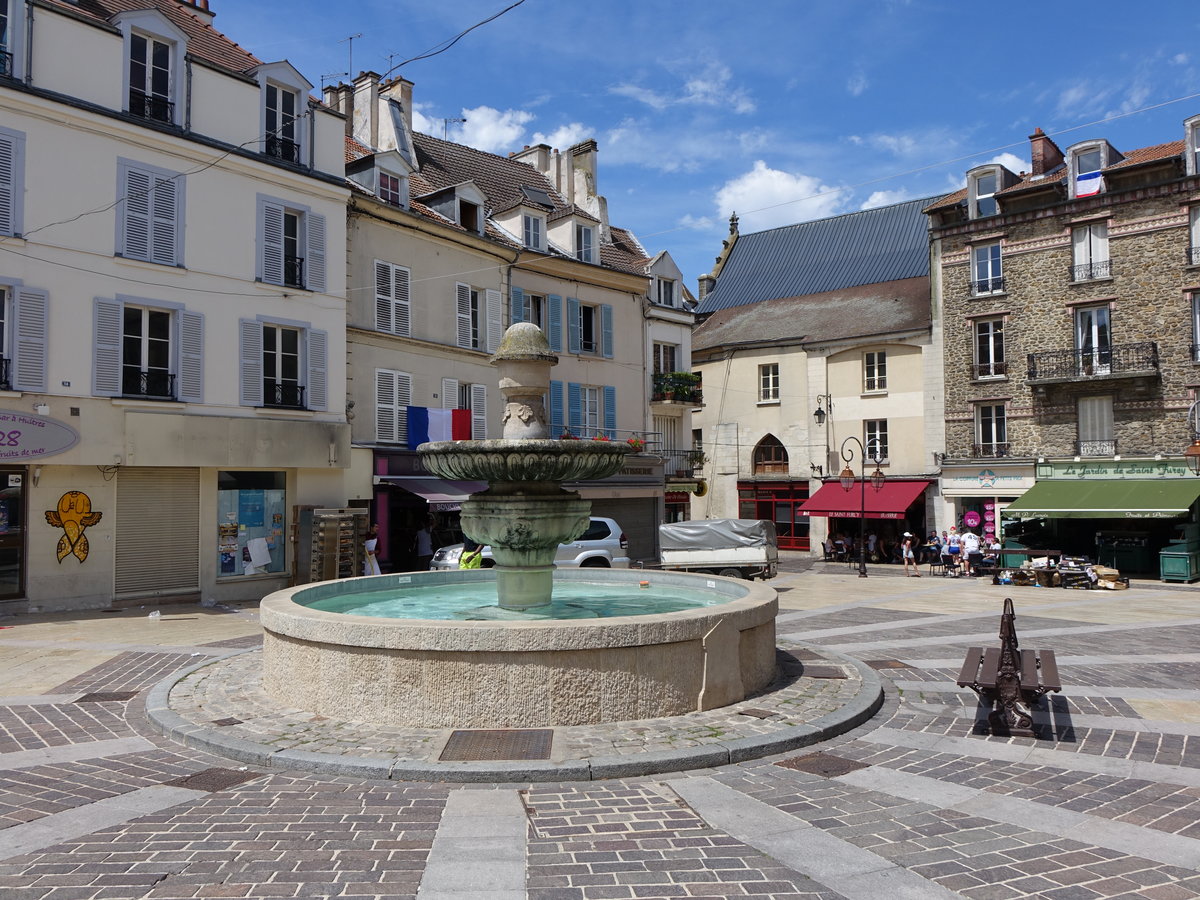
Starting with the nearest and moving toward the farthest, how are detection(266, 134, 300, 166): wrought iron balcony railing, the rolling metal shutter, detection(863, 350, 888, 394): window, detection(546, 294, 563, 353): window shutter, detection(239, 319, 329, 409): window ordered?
1. the rolling metal shutter
2. detection(239, 319, 329, 409): window
3. detection(266, 134, 300, 166): wrought iron balcony railing
4. detection(546, 294, 563, 353): window shutter
5. detection(863, 350, 888, 394): window

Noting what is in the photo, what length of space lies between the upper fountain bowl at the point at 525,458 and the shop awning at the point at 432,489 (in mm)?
12025

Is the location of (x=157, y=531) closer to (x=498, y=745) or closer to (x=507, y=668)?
(x=507, y=668)

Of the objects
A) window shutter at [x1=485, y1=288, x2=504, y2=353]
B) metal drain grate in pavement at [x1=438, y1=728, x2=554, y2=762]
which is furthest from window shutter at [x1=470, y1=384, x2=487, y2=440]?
metal drain grate in pavement at [x1=438, y1=728, x2=554, y2=762]

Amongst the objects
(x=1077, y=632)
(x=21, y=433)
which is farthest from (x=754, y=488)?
(x=21, y=433)

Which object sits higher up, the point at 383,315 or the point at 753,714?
the point at 383,315

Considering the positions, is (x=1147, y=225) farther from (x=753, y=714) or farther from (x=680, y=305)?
(x=753, y=714)

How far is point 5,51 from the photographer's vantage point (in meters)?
15.2

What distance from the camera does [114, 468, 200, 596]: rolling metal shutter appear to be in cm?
1666

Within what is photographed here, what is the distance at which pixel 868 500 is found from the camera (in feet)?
105

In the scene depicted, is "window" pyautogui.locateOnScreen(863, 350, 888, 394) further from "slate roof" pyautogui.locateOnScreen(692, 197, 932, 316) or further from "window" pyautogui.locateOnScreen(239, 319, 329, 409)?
"window" pyautogui.locateOnScreen(239, 319, 329, 409)

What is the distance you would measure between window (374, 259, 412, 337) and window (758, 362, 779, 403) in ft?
61.0

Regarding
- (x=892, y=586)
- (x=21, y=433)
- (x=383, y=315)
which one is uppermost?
(x=383, y=315)

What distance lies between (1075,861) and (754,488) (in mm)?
32073

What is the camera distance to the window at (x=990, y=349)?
2997 cm
